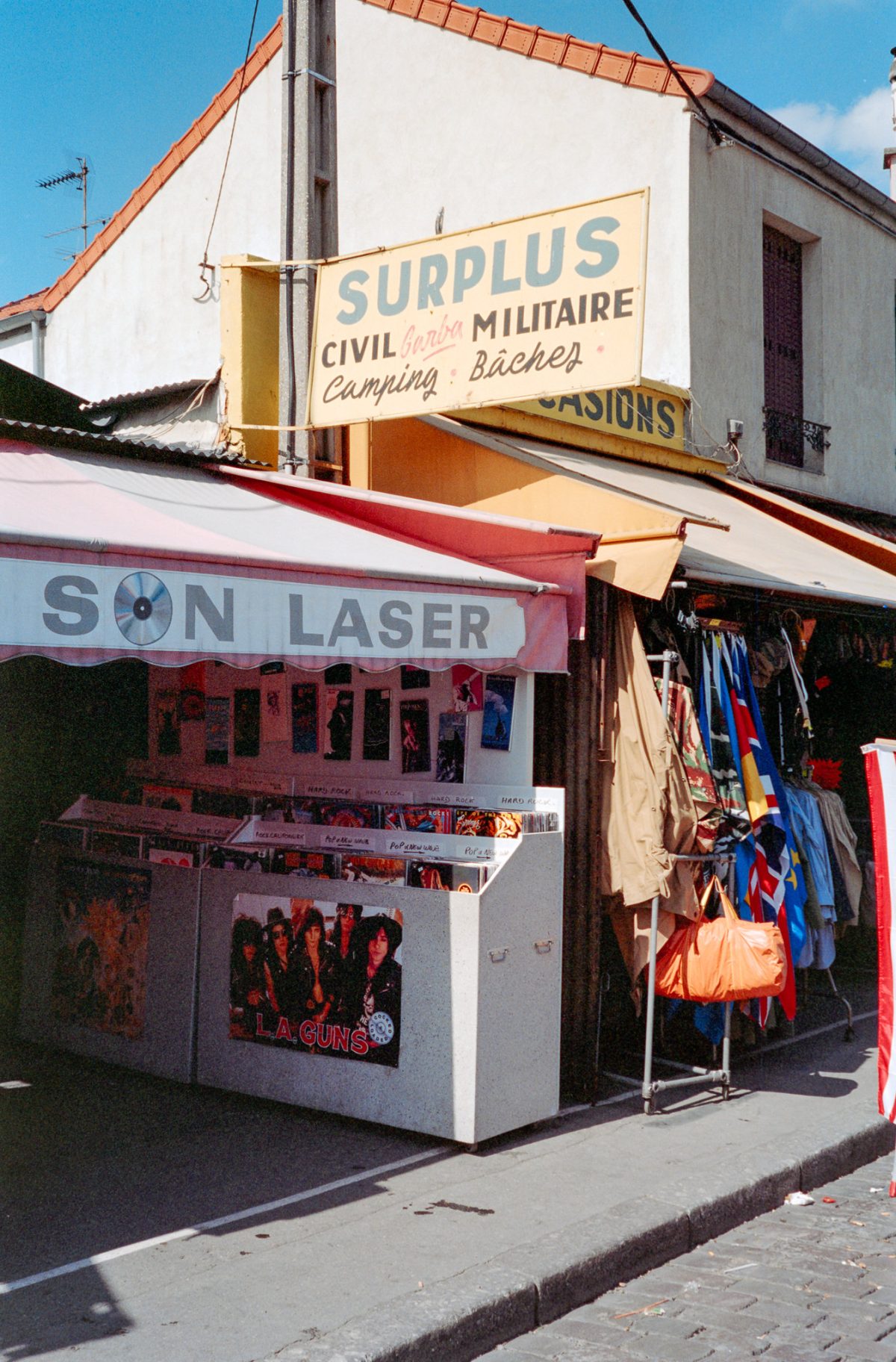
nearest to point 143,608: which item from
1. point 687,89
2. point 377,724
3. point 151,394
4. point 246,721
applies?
point 377,724

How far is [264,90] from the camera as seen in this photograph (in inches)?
513

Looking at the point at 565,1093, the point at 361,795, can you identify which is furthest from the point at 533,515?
the point at 565,1093

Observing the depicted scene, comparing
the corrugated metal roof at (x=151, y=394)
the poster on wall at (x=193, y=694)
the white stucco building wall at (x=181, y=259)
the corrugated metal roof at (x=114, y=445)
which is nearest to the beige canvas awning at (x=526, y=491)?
the corrugated metal roof at (x=114, y=445)

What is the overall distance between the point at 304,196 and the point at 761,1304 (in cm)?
586

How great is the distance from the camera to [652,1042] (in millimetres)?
6199

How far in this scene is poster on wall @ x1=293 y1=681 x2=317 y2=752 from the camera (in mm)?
6570

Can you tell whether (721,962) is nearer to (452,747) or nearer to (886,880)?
(886,880)

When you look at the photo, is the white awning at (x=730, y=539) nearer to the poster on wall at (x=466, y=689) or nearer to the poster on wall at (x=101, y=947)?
the poster on wall at (x=466, y=689)

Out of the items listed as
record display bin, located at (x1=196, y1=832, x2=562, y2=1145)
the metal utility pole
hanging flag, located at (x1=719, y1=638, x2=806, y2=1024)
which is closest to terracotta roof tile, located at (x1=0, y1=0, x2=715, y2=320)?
the metal utility pole

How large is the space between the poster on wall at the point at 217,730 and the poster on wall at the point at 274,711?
28 cm

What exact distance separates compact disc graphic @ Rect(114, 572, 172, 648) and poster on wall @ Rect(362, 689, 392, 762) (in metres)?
2.20

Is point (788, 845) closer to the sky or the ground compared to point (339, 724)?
closer to the ground

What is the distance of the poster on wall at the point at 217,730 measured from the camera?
22.6 ft

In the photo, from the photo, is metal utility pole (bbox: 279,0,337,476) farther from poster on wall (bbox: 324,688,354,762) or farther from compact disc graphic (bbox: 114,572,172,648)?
compact disc graphic (bbox: 114,572,172,648)
